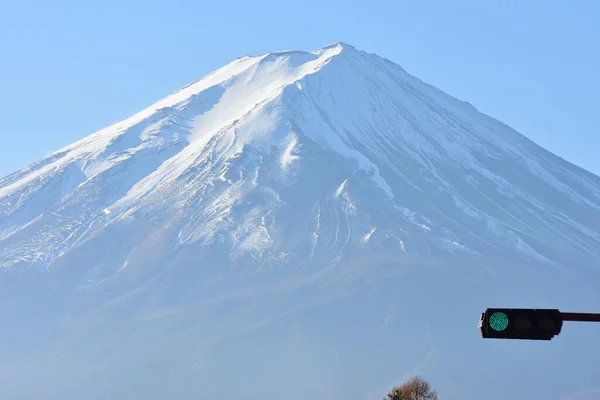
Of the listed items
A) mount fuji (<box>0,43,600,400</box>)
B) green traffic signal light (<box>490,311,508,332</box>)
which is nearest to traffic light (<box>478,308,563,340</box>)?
green traffic signal light (<box>490,311,508,332</box>)

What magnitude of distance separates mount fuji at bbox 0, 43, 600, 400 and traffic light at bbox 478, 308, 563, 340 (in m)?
136

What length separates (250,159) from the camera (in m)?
196

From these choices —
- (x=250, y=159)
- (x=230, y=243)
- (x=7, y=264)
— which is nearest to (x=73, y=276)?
(x=7, y=264)

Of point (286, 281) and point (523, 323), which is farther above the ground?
point (286, 281)

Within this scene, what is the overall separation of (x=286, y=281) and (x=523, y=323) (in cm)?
15845

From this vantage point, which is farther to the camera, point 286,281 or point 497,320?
point 286,281

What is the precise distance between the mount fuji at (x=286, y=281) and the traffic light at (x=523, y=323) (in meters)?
136

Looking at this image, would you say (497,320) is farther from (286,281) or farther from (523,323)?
(286,281)

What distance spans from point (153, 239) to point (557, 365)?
64.7 meters

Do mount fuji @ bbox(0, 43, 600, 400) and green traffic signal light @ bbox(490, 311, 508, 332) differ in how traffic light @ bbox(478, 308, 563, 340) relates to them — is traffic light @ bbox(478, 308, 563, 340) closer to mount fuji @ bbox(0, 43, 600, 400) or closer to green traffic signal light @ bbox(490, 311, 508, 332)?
green traffic signal light @ bbox(490, 311, 508, 332)

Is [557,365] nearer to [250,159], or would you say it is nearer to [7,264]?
[250,159]

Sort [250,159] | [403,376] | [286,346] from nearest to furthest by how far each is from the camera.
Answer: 1. [403,376]
2. [286,346]
3. [250,159]

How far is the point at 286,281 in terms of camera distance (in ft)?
562

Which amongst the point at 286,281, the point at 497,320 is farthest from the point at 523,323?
the point at 286,281
